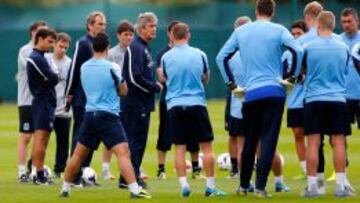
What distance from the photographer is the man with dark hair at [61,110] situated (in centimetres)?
1763

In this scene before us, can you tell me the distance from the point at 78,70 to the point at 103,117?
1.75 metres

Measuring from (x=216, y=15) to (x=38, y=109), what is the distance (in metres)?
30.1

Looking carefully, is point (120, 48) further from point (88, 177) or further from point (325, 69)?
point (325, 69)

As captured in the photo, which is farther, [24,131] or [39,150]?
[24,131]

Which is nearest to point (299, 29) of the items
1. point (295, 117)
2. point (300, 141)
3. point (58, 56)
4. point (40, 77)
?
point (295, 117)

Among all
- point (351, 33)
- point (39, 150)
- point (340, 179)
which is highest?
point (351, 33)

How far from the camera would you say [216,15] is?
4641 cm

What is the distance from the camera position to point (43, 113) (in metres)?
16.7

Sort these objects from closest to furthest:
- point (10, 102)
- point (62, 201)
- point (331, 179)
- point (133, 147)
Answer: point (62, 201), point (133, 147), point (331, 179), point (10, 102)

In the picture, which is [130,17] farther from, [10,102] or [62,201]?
[62,201]

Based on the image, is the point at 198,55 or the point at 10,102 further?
the point at 10,102

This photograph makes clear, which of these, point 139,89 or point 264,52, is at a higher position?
point 264,52

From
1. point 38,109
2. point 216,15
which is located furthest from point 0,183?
point 216,15

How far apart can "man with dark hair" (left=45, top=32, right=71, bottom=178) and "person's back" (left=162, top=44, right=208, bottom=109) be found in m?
3.15
